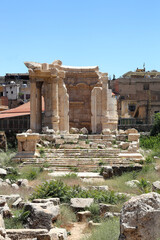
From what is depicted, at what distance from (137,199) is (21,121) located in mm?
21679

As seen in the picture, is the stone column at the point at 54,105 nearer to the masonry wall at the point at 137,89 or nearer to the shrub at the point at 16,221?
the shrub at the point at 16,221

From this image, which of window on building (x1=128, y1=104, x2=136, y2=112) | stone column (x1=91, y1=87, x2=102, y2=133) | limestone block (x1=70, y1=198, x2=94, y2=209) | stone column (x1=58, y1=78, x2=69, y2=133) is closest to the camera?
limestone block (x1=70, y1=198, x2=94, y2=209)

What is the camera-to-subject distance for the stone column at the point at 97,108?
77.3 ft

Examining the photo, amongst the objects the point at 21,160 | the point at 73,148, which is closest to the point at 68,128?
the point at 73,148

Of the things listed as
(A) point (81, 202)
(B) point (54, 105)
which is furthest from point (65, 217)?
(B) point (54, 105)

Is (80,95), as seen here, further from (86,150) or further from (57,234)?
(57,234)

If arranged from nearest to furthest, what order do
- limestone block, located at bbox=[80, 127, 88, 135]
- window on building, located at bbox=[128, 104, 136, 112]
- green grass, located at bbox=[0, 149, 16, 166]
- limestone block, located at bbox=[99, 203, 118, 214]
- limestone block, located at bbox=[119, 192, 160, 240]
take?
1. limestone block, located at bbox=[119, 192, 160, 240]
2. limestone block, located at bbox=[99, 203, 118, 214]
3. green grass, located at bbox=[0, 149, 16, 166]
4. limestone block, located at bbox=[80, 127, 88, 135]
5. window on building, located at bbox=[128, 104, 136, 112]

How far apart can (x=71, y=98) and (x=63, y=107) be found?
208 cm

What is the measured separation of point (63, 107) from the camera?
907 inches

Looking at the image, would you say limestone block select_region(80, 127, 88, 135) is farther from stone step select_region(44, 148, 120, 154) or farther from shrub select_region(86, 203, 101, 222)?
shrub select_region(86, 203, 101, 222)

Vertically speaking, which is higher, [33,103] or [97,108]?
[33,103]

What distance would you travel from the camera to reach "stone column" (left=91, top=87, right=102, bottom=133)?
23.5 meters

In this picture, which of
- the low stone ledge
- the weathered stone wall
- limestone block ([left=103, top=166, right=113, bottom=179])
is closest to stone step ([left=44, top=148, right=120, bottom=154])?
limestone block ([left=103, top=166, right=113, bottom=179])

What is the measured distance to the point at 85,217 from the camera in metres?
8.30
